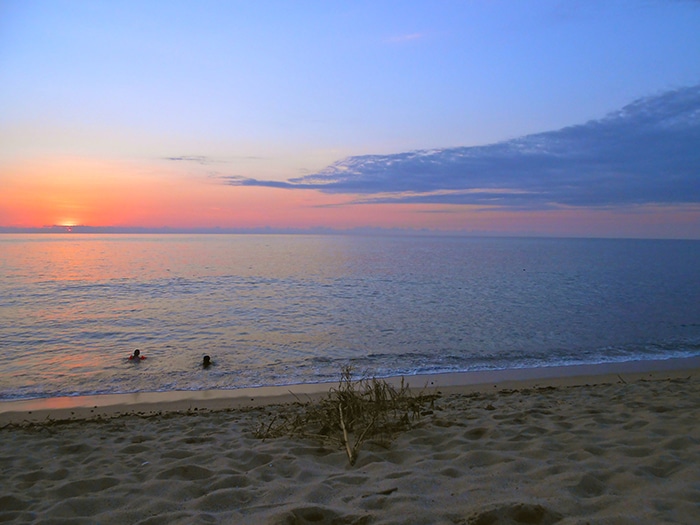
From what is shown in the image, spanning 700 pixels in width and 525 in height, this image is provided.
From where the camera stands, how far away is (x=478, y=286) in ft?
102

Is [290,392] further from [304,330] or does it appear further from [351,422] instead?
[304,330]

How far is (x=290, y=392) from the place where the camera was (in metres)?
8.91

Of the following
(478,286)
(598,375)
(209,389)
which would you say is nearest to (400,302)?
(478,286)

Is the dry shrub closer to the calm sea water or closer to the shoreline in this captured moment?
the shoreline

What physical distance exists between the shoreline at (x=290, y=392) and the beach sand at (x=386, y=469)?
796mm

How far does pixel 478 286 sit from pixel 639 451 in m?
27.3

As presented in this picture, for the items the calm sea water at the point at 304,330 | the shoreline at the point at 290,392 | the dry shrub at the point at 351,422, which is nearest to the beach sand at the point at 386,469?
the dry shrub at the point at 351,422

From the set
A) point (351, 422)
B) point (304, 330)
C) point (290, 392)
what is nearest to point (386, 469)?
→ point (351, 422)

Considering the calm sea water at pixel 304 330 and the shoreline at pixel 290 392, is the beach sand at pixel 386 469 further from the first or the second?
the calm sea water at pixel 304 330

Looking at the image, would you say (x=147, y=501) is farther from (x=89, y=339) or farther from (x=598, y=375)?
(x=89, y=339)

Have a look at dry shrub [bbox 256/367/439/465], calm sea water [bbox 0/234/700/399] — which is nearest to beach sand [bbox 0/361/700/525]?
dry shrub [bbox 256/367/439/465]

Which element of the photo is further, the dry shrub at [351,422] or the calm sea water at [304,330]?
the calm sea water at [304,330]

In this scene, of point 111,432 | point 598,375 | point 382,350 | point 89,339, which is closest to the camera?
point 111,432

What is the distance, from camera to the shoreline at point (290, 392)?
8.48 meters
